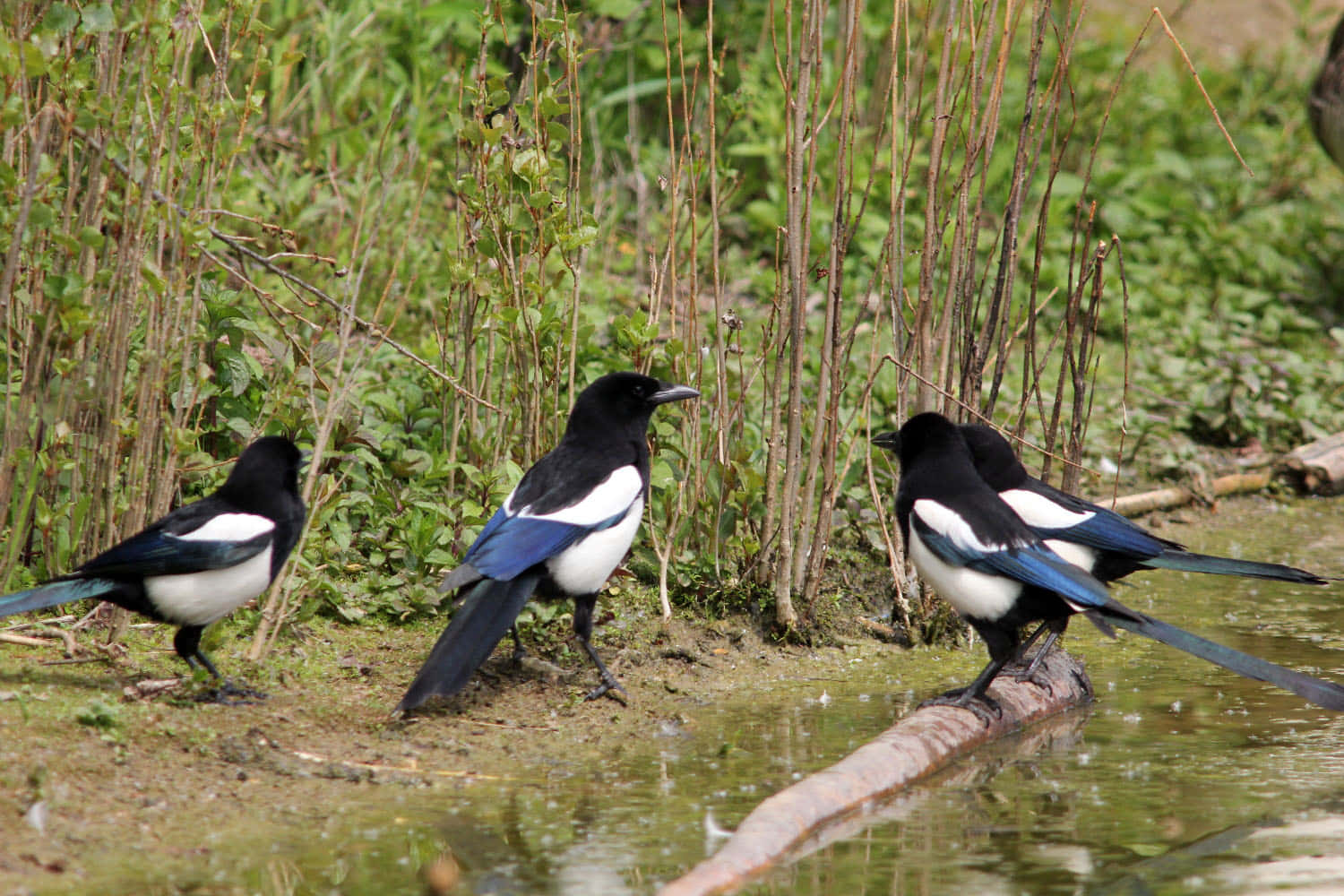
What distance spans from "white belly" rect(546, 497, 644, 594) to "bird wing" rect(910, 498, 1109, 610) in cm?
76

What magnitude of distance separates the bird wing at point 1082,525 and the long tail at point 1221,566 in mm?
47

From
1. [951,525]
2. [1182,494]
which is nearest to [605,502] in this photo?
[951,525]

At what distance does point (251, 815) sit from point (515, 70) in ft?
16.2

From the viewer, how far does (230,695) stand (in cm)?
343

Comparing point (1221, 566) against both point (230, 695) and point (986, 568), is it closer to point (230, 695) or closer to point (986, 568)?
point (986, 568)

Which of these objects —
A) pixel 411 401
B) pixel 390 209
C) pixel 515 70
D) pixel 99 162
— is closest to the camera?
pixel 99 162

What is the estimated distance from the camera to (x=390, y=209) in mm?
6238

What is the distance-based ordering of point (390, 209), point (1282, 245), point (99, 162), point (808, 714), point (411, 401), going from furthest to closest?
point (1282, 245)
point (390, 209)
point (411, 401)
point (808, 714)
point (99, 162)

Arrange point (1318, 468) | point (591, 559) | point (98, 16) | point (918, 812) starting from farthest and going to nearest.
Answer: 1. point (1318, 468)
2. point (591, 559)
3. point (98, 16)
4. point (918, 812)

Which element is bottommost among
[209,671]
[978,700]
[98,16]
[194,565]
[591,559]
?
[978,700]

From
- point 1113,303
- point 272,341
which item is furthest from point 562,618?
point 1113,303

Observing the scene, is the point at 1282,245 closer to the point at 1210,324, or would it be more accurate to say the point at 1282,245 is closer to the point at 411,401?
the point at 1210,324

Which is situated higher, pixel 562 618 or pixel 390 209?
pixel 390 209

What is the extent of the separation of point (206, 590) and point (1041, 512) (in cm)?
216
